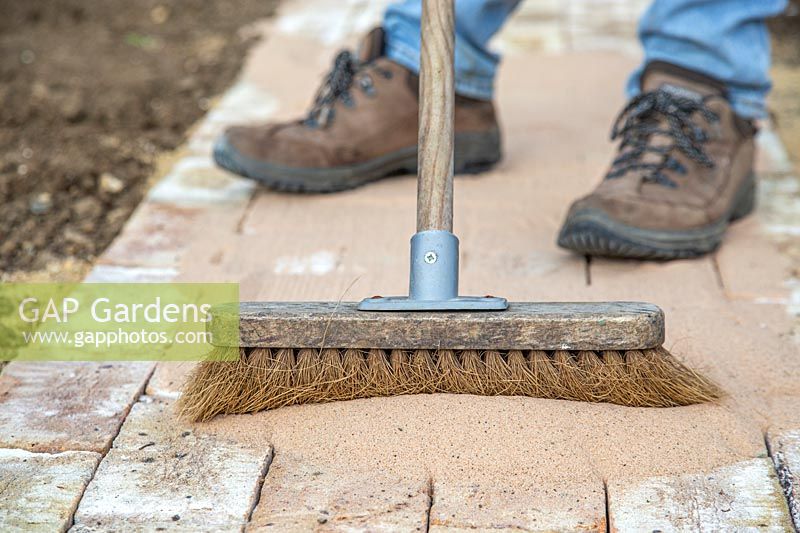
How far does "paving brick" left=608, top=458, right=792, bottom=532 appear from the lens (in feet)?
5.07

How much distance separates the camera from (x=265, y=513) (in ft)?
5.21

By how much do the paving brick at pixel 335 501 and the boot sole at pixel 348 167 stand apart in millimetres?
1316

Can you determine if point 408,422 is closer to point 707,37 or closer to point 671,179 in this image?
point 671,179

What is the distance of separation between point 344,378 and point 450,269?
10.4 inches

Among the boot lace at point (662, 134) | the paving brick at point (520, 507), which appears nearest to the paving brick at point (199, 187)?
the boot lace at point (662, 134)

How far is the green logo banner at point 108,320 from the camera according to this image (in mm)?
2117

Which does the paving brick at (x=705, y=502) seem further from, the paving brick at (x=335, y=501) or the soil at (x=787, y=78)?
the soil at (x=787, y=78)

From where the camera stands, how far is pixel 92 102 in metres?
3.75

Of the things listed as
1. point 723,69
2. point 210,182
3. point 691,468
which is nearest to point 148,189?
point 210,182

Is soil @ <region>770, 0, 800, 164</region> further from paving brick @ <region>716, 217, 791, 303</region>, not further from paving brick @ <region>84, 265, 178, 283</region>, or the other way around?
paving brick @ <region>84, 265, 178, 283</region>

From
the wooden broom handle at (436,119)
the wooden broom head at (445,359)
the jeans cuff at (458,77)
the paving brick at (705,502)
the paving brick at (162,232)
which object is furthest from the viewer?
the jeans cuff at (458,77)

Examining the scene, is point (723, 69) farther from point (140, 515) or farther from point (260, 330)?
point (140, 515)

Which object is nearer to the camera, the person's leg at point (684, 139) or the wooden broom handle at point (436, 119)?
the wooden broom handle at point (436, 119)

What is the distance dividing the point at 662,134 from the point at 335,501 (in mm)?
1454
